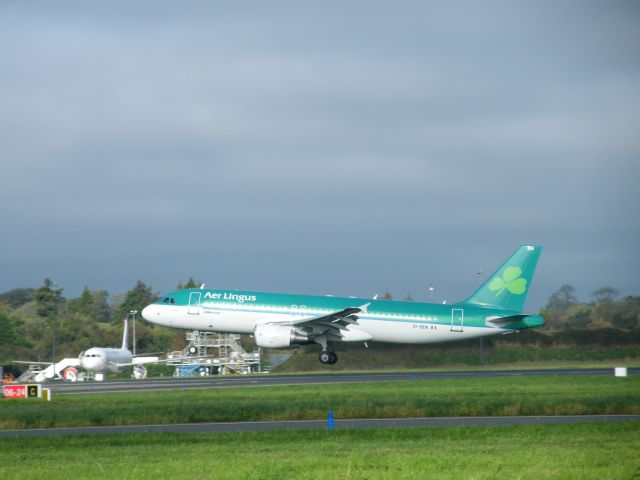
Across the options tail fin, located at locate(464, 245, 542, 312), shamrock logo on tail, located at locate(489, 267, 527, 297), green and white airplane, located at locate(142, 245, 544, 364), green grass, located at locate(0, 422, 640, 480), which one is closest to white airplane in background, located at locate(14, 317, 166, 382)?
green and white airplane, located at locate(142, 245, 544, 364)

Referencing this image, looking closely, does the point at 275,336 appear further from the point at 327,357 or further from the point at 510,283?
the point at 510,283

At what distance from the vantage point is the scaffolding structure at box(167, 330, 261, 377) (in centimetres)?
6812

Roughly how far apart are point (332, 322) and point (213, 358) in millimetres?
25104

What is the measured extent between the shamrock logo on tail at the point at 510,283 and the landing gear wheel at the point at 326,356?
9744mm

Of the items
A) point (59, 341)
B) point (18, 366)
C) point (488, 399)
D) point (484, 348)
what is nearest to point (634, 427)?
point (488, 399)

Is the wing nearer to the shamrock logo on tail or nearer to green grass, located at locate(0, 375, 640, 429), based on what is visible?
the shamrock logo on tail

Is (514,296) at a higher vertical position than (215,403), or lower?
higher

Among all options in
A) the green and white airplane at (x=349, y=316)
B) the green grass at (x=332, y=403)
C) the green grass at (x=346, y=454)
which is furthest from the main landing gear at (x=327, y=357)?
the green grass at (x=346, y=454)

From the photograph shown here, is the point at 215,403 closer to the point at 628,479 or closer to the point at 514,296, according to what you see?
the point at 628,479

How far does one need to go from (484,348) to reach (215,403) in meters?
26.4

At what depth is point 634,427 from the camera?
22.8 meters

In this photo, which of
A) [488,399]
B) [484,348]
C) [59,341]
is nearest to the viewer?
[488,399]

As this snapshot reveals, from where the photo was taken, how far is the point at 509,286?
52.8 m

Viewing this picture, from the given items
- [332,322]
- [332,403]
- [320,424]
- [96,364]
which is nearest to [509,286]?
[332,322]
